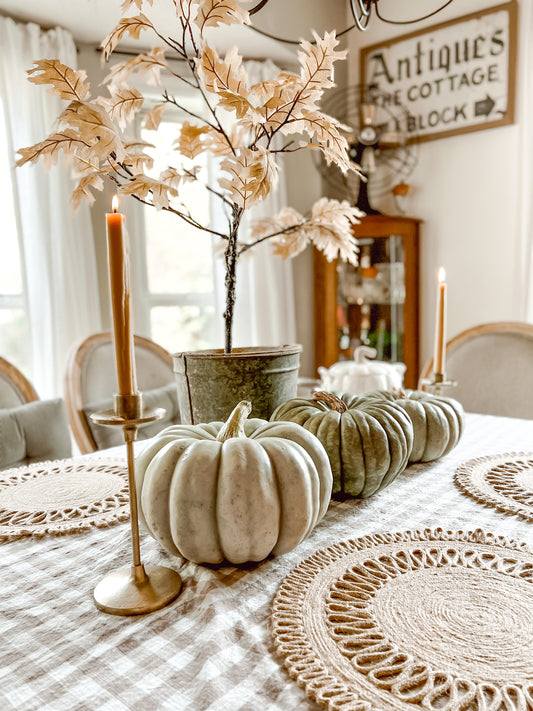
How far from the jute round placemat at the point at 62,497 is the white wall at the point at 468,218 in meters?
2.48

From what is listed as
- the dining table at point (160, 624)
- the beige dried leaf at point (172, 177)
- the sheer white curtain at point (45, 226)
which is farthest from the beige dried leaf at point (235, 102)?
the sheer white curtain at point (45, 226)

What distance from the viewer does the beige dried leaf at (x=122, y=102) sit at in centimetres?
84

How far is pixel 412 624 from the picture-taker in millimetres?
462

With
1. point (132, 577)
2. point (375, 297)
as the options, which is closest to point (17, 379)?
point (132, 577)

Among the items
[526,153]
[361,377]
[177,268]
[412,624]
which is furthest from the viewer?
[177,268]

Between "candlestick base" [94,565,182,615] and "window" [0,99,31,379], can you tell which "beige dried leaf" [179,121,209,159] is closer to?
"candlestick base" [94,565,182,615]

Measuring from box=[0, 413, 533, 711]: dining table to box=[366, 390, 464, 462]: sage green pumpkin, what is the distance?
6.1 inches

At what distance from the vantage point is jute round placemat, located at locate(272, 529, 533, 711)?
388mm

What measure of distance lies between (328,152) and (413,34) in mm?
2833

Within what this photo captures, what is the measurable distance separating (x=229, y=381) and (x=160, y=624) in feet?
Result: 1.31

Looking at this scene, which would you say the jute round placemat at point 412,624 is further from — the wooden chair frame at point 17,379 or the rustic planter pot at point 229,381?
the wooden chair frame at point 17,379

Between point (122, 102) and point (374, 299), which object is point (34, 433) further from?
point (374, 299)

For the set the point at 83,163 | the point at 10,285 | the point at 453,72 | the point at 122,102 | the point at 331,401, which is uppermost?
the point at 453,72

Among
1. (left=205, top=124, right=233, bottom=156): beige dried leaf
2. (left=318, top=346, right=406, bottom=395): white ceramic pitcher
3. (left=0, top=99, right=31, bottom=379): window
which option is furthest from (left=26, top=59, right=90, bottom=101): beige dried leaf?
(left=0, top=99, right=31, bottom=379): window
